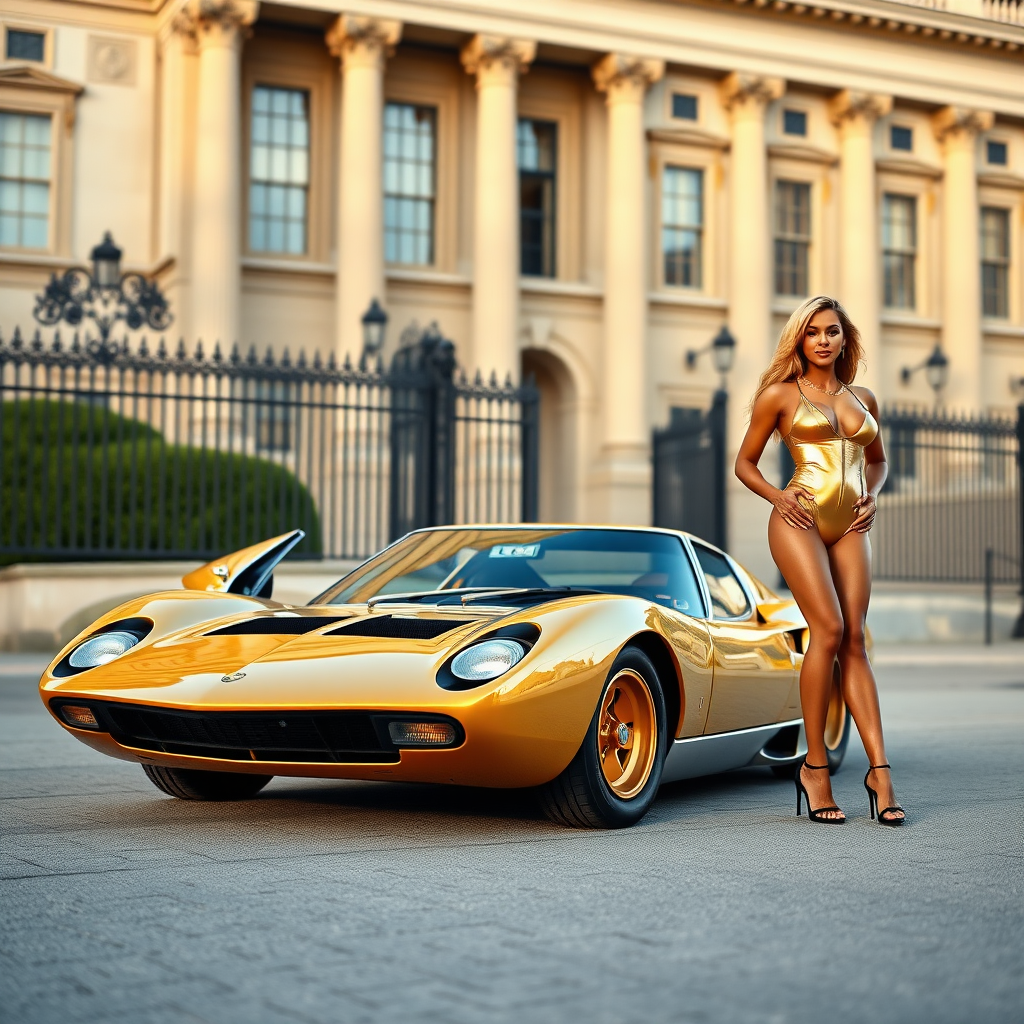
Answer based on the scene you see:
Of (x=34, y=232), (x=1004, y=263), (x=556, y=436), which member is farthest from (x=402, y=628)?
(x=1004, y=263)

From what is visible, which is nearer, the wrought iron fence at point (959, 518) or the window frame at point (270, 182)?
the wrought iron fence at point (959, 518)

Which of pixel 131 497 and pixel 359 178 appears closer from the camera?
pixel 131 497

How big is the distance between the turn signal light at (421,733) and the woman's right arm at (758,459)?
145 cm

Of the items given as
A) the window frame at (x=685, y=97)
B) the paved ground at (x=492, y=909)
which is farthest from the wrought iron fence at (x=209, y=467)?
the window frame at (x=685, y=97)

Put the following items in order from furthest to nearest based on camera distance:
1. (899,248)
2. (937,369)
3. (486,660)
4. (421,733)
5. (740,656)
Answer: (899,248) < (937,369) < (740,656) < (486,660) < (421,733)

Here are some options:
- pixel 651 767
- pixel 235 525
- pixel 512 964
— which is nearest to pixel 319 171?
pixel 235 525

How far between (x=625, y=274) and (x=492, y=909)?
28068mm

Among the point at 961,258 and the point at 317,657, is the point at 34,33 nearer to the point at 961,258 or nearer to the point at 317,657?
the point at 961,258

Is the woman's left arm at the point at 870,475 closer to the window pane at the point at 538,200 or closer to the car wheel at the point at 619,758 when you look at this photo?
the car wheel at the point at 619,758

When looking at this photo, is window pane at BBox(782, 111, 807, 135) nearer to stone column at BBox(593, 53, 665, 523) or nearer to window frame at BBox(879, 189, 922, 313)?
window frame at BBox(879, 189, 922, 313)

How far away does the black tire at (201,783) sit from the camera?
6.13m

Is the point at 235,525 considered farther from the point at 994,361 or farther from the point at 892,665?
the point at 994,361

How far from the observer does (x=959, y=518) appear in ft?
87.5

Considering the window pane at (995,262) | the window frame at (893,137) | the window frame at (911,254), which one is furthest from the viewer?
the window pane at (995,262)
